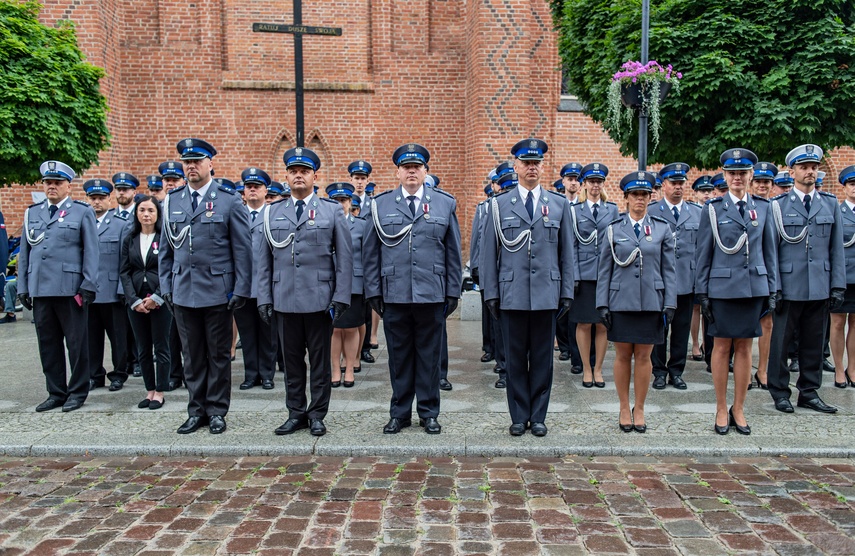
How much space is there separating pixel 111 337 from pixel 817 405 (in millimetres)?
7185

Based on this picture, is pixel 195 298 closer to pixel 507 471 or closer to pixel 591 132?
pixel 507 471

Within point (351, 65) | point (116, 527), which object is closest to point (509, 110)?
point (351, 65)

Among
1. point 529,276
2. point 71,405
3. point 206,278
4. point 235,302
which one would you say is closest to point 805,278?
point 529,276

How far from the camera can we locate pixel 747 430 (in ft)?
19.6

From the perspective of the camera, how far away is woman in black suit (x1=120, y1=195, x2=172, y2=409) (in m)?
7.02

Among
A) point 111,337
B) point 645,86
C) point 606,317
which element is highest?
point 645,86

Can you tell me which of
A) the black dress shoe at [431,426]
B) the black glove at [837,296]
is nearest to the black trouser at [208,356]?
the black dress shoe at [431,426]

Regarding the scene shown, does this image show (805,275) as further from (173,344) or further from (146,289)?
(146,289)

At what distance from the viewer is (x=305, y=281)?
596 centimetres

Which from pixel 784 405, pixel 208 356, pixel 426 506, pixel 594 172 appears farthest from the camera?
pixel 594 172

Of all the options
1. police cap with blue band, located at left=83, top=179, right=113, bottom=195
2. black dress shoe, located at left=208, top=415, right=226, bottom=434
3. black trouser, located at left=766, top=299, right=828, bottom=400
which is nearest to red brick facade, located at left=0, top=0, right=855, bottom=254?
police cap with blue band, located at left=83, top=179, right=113, bottom=195

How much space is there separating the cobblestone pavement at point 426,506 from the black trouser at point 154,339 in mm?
1641

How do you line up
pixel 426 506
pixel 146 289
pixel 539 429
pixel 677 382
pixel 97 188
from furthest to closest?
pixel 97 188
pixel 677 382
pixel 146 289
pixel 539 429
pixel 426 506

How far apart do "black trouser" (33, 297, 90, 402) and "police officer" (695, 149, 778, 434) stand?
18.9 feet
